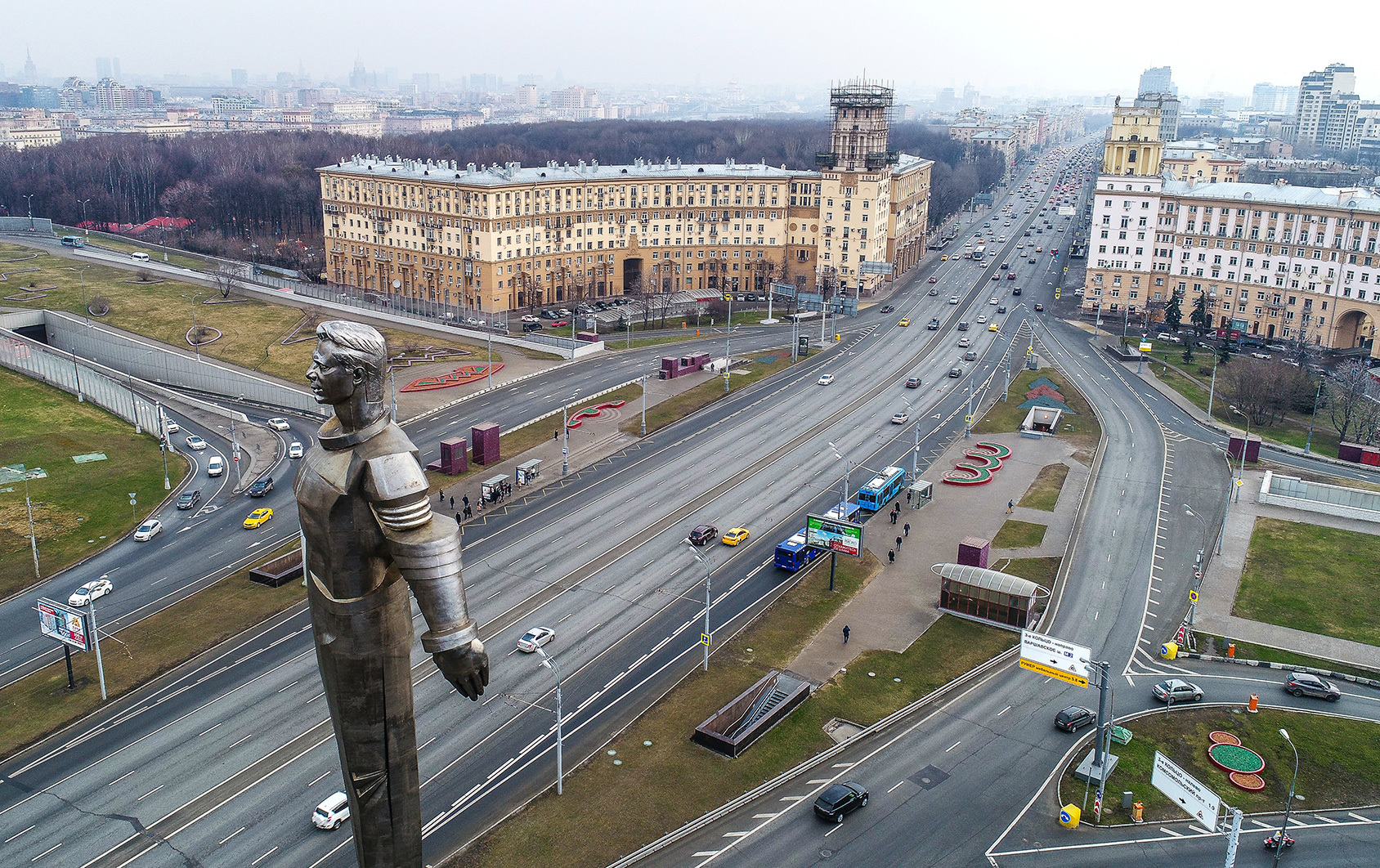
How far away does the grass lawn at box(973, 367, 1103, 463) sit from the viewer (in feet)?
317

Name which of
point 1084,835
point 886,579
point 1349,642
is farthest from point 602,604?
point 1349,642

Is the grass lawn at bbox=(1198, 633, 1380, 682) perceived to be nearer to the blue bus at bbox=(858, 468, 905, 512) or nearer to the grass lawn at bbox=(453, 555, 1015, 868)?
the grass lawn at bbox=(453, 555, 1015, 868)

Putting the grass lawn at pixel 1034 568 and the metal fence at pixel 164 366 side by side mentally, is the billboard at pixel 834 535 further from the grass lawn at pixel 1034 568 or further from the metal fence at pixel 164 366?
the metal fence at pixel 164 366

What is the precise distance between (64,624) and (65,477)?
1471 inches

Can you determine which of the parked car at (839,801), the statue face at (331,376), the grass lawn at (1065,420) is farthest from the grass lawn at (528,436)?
the statue face at (331,376)

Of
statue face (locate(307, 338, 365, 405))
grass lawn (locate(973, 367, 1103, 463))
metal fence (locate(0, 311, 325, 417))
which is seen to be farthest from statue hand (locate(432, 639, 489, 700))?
metal fence (locate(0, 311, 325, 417))

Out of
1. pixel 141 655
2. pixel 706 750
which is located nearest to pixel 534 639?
pixel 706 750

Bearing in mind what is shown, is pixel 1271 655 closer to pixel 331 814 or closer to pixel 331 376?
pixel 331 814

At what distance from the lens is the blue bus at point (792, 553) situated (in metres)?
67.7

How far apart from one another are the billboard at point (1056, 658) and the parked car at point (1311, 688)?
15892mm

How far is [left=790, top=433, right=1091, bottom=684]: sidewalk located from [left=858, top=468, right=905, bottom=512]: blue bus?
972 millimetres

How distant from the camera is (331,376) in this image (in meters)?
15.4

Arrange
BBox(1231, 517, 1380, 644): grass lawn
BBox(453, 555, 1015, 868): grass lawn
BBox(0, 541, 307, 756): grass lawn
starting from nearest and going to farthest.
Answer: BBox(453, 555, 1015, 868): grass lawn, BBox(0, 541, 307, 756): grass lawn, BBox(1231, 517, 1380, 644): grass lawn

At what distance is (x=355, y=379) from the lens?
51.6ft
